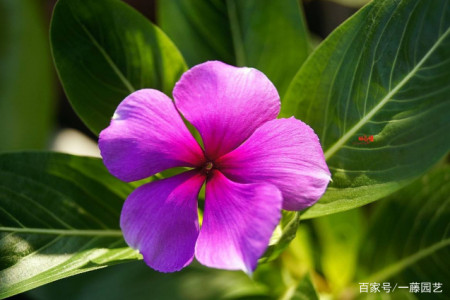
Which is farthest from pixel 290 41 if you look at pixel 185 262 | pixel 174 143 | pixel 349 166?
pixel 185 262

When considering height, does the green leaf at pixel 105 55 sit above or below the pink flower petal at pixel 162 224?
above

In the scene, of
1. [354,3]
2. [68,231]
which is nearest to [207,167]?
[68,231]

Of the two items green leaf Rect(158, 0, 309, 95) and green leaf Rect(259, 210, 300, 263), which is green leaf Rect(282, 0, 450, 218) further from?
green leaf Rect(158, 0, 309, 95)

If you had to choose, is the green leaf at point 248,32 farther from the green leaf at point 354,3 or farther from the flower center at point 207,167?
the green leaf at point 354,3

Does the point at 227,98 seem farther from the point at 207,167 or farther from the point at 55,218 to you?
the point at 55,218

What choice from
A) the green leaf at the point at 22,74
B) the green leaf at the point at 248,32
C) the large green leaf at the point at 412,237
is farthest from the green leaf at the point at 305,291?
the green leaf at the point at 22,74

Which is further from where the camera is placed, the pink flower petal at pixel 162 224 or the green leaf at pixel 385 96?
the green leaf at pixel 385 96
